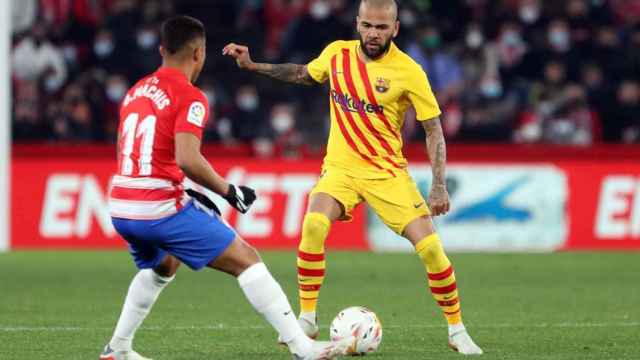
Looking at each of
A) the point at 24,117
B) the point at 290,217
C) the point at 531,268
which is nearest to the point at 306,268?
the point at 531,268

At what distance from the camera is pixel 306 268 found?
350 inches

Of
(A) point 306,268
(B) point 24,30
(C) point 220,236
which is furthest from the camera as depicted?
(B) point 24,30

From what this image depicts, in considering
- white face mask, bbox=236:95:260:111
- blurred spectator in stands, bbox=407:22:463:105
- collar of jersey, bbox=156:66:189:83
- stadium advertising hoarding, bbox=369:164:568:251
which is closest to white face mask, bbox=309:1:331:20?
blurred spectator in stands, bbox=407:22:463:105

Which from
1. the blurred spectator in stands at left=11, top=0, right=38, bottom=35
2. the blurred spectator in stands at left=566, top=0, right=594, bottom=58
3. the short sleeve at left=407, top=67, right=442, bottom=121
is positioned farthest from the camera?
the blurred spectator in stands at left=566, top=0, right=594, bottom=58

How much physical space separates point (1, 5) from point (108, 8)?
4409 millimetres

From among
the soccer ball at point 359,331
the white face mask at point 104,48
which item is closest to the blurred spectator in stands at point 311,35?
the white face mask at point 104,48

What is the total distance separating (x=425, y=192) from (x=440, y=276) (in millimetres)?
8066

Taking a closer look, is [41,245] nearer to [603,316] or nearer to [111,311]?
[111,311]

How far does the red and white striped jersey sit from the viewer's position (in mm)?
7305

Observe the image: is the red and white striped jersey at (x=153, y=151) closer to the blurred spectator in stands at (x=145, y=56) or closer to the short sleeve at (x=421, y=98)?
the short sleeve at (x=421, y=98)

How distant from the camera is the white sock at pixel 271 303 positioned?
7348mm

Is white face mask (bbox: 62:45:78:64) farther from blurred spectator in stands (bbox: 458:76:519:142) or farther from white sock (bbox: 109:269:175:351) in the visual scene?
white sock (bbox: 109:269:175:351)

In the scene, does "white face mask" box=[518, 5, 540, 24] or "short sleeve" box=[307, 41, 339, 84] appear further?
"white face mask" box=[518, 5, 540, 24]

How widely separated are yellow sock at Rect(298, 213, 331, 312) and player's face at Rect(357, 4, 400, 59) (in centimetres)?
107
